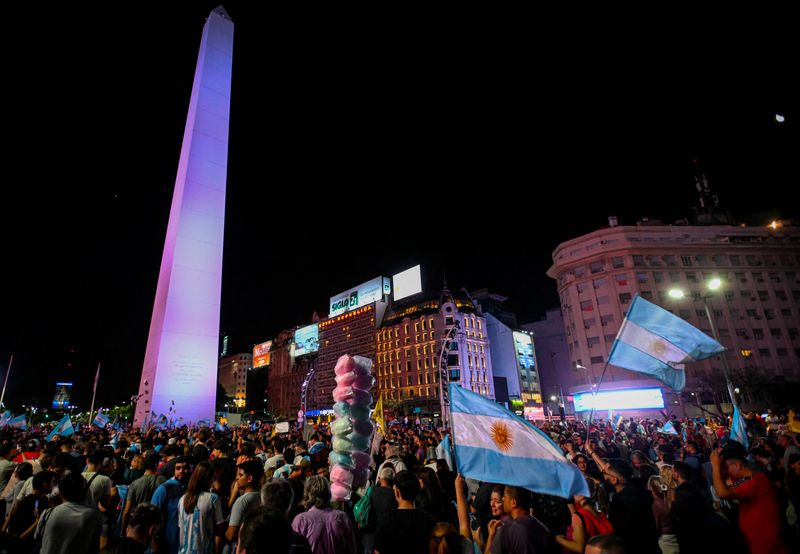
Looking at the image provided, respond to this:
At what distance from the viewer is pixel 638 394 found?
38.4 metres

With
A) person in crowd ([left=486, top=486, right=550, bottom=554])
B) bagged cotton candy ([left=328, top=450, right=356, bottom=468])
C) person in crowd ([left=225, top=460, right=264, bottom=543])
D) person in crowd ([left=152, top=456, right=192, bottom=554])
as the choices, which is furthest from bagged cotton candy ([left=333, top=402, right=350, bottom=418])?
person in crowd ([left=486, top=486, right=550, bottom=554])

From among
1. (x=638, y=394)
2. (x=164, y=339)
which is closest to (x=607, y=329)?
(x=638, y=394)

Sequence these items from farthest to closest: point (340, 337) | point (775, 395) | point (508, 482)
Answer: point (340, 337), point (775, 395), point (508, 482)

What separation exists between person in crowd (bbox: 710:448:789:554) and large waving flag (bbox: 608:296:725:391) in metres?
4.66

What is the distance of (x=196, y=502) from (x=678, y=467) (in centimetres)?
566

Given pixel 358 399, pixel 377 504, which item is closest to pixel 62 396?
pixel 358 399

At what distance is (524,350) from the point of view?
93.1 meters

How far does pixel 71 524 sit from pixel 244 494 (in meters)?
1.52

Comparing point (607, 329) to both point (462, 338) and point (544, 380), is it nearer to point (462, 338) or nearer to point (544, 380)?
point (462, 338)

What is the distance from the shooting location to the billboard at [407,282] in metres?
87.2

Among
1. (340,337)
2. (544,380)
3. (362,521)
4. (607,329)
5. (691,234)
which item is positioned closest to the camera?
(362,521)

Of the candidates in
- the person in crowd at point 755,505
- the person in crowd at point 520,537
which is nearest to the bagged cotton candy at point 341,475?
the person in crowd at point 520,537

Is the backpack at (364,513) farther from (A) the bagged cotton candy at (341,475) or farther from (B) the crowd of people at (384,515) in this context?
(A) the bagged cotton candy at (341,475)

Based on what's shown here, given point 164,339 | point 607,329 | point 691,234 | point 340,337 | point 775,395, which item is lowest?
point 775,395
